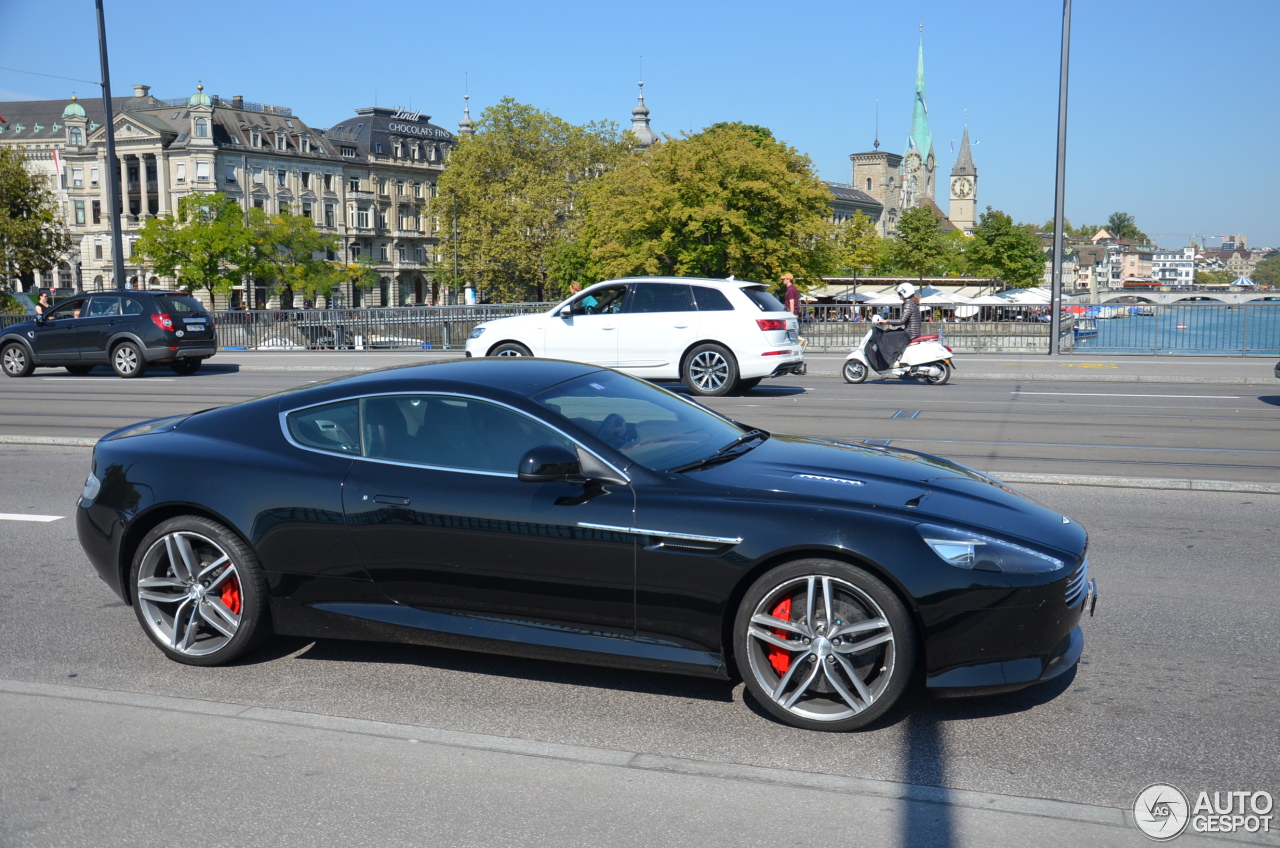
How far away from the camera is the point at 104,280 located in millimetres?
100062

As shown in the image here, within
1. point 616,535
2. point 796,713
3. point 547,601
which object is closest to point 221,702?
point 547,601

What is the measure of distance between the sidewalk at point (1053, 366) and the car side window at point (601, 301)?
98.5 inches

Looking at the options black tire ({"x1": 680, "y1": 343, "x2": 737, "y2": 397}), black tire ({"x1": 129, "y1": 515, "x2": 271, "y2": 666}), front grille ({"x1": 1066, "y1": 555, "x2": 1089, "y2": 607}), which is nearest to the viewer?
front grille ({"x1": 1066, "y1": 555, "x2": 1089, "y2": 607})

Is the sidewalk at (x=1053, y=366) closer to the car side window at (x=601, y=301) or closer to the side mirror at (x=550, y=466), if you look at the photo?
the car side window at (x=601, y=301)

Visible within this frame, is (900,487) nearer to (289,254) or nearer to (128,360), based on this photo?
(128,360)

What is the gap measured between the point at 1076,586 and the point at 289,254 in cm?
8133

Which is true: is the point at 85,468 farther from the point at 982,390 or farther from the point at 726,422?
the point at 982,390

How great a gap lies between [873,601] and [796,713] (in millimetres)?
524

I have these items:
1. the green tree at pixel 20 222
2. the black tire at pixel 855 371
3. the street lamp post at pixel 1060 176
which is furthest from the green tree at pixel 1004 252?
the black tire at pixel 855 371

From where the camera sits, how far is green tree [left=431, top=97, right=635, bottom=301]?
7306 cm

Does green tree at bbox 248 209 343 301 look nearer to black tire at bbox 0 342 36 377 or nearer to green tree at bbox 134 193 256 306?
green tree at bbox 134 193 256 306

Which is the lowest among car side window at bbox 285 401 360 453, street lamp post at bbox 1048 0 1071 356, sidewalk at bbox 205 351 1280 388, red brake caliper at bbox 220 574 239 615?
red brake caliper at bbox 220 574 239 615

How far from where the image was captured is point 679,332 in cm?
1622

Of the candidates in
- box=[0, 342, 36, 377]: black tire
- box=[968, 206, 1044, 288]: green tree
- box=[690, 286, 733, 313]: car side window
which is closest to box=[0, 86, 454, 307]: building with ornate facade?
box=[968, 206, 1044, 288]: green tree
